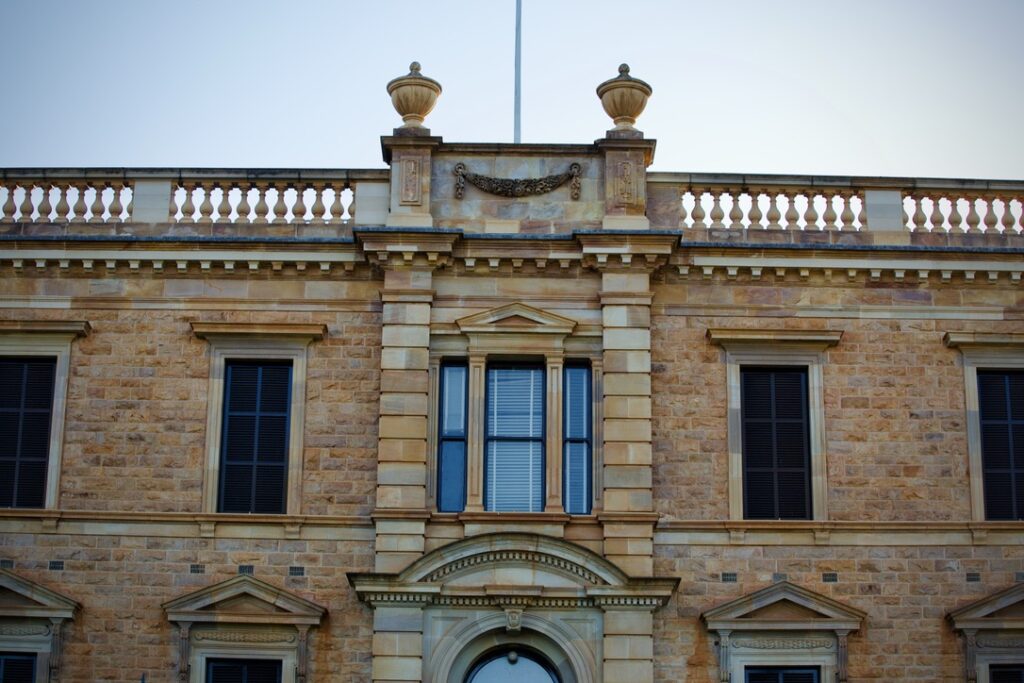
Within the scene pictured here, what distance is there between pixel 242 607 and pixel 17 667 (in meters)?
3.16

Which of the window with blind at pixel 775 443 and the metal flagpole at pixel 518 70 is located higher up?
the metal flagpole at pixel 518 70

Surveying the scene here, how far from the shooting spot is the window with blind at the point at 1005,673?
21.7 meters

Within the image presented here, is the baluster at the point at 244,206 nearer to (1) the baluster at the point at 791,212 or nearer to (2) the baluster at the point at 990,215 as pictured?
(1) the baluster at the point at 791,212

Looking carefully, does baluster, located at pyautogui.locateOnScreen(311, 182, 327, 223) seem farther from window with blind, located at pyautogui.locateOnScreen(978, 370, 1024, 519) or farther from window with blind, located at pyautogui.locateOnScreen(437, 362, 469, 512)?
window with blind, located at pyautogui.locateOnScreen(978, 370, 1024, 519)

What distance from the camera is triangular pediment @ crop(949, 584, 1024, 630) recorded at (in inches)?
855

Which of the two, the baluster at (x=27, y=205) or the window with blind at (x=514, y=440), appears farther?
the baluster at (x=27, y=205)

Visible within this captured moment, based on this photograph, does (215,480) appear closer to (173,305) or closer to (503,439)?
(173,305)

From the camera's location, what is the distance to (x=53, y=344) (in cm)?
2289

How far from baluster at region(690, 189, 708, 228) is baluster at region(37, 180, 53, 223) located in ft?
30.8

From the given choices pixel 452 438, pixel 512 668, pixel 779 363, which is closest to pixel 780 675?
pixel 512 668

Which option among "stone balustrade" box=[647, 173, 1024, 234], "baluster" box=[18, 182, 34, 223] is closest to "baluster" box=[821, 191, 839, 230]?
"stone balustrade" box=[647, 173, 1024, 234]

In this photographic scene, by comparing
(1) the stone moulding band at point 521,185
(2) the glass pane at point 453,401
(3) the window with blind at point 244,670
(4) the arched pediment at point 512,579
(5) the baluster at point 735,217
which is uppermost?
(1) the stone moulding band at point 521,185

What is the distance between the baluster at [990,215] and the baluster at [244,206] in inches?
423

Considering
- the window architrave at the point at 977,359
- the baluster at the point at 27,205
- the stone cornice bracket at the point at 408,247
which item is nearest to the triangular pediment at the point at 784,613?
the window architrave at the point at 977,359
